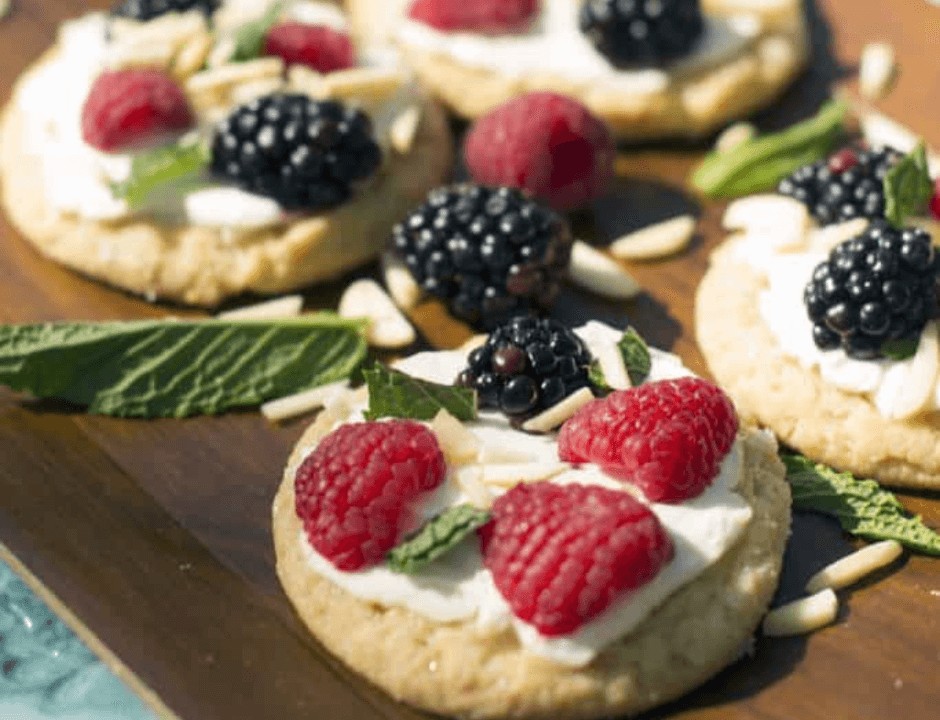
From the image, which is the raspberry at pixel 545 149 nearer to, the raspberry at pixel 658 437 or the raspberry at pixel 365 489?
the raspberry at pixel 658 437

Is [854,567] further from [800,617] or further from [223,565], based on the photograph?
[223,565]

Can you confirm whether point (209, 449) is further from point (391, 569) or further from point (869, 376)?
point (869, 376)

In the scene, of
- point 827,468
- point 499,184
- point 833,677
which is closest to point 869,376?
point 827,468

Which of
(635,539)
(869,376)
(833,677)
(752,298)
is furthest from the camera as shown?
(752,298)

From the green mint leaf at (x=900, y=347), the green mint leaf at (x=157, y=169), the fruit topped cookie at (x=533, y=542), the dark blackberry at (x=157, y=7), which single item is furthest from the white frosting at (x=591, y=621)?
the dark blackberry at (x=157, y=7)

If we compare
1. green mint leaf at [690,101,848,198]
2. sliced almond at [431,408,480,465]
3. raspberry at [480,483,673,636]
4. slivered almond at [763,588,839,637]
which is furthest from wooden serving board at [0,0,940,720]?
sliced almond at [431,408,480,465]

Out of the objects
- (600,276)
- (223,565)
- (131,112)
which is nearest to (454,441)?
(223,565)

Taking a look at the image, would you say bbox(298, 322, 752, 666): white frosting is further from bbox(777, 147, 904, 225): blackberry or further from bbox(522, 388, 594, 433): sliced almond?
bbox(777, 147, 904, 225): blackberry
